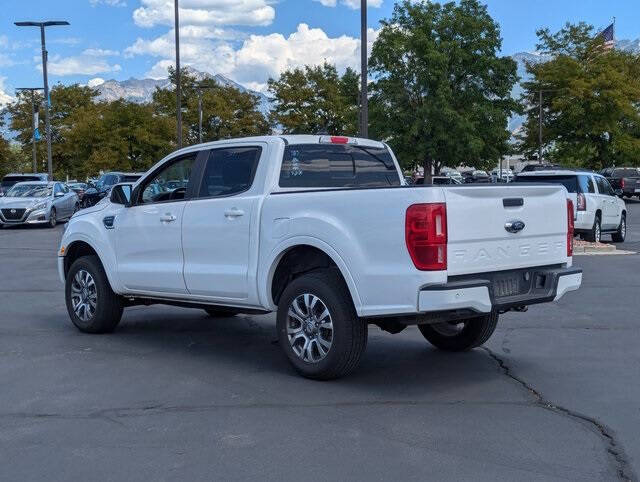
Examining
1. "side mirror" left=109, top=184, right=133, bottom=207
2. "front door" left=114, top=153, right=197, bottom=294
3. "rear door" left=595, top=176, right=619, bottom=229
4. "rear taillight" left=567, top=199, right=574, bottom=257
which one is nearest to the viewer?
"rear taillight" left=567, top=199, right=574, bottom=257

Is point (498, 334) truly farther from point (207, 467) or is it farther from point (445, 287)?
point (207, 467)

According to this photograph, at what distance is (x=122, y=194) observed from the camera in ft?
27.2

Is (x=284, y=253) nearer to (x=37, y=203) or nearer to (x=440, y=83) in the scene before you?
(x=37, y=203)

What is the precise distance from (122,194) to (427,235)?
3.83 m

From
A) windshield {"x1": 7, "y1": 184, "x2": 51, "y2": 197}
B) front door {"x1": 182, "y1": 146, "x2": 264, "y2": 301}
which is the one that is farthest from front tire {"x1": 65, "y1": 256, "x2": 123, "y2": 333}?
windshield {"x1": 7, "y1": 184, "x2": 51, "y2": 197}

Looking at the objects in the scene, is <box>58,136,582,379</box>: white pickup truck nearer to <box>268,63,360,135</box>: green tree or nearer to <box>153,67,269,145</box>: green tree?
<box>268,63,360,135</box>: green tree

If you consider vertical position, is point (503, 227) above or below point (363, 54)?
below

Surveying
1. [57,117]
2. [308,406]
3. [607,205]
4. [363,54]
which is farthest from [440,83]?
[308,406]

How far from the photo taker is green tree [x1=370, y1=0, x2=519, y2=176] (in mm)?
44250

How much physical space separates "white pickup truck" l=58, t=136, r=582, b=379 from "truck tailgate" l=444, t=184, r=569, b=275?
12 millimetres

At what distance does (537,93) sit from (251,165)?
5285 cm

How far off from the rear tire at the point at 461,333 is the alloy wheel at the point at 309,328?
1575mm

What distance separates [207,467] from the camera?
179 inches

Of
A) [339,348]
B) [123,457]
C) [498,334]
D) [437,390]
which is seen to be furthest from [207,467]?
[498,334]
